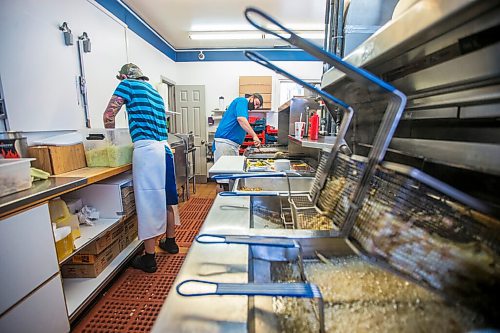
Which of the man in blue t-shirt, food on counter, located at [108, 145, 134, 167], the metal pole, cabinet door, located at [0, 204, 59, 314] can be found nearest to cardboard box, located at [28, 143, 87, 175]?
food on counter, located at [108, 145, 134, 167]

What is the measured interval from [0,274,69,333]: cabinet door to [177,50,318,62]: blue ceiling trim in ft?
17.7

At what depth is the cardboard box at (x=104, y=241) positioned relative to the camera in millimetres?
2010

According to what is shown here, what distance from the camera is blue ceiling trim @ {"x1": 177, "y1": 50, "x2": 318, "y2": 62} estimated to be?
573 cm

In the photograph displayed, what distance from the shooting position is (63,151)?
1968mm

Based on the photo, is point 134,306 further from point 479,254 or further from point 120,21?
point 120,21

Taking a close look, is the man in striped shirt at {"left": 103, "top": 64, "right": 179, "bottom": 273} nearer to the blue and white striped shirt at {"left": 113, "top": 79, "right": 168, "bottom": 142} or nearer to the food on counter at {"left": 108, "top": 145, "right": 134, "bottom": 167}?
the blue and white striped shirt at {"left": 113, "top": 79, "right": 168, "bottom": 142}

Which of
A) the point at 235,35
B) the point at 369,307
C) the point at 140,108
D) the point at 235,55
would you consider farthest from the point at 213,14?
the point at 369,307

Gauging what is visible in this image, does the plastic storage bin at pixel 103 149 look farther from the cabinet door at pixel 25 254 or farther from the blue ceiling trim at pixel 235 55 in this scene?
the blue ceiling trim at pixel 235 55

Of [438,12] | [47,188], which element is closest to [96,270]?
[47,188]

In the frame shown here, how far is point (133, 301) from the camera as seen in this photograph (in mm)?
1947

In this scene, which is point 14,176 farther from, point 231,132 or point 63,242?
point 231,132

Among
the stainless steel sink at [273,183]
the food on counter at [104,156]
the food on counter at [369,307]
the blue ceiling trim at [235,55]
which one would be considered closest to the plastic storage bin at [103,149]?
the food on counter at [104,156]

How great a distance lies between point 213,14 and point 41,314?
4.14 m

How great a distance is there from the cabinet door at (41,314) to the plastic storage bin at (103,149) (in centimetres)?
103
